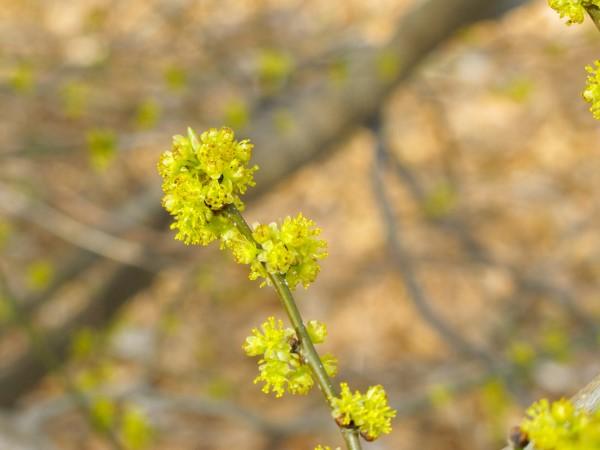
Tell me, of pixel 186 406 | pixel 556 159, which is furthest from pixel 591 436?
pixel 556 159

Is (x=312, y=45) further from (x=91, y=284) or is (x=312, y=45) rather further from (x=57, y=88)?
(x=91, y=284)

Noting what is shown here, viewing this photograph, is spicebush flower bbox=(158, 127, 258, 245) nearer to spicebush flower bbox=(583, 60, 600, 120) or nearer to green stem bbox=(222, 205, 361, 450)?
green stem bbox=(222, 205, 361, 450)

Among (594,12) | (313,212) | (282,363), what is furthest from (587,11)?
(313,212)

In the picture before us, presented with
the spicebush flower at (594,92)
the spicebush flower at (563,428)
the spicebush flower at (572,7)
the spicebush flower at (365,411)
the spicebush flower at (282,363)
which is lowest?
the spicebush flower at (563,428)

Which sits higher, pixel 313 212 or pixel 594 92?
pixel 313 212

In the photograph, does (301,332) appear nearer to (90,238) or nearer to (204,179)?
(204,179)

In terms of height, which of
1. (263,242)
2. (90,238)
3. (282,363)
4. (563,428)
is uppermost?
(90,238)

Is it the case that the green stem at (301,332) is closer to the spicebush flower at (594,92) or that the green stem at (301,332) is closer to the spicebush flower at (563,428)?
the spicebush flower at (563,428)

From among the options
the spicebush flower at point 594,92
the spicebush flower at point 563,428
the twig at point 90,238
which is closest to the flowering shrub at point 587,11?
the spicebush flower at point 594,92
